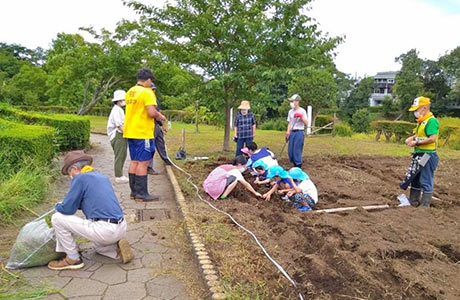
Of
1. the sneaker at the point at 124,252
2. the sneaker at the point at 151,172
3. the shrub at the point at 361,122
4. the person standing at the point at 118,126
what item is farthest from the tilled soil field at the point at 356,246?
the shrub at the point at 361,122

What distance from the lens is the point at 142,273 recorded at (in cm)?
302

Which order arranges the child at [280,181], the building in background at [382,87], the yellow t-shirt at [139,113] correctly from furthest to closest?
the building in background at [382,87] < the child at [280,181] < the yellow t-shirt at [139,113]

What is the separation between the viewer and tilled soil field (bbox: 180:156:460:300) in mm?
2678

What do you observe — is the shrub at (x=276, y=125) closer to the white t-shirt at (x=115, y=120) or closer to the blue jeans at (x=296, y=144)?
the blue jeans at (x=296, y=144)

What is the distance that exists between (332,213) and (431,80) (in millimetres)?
36677

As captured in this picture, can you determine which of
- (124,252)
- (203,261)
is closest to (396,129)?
(203,261)

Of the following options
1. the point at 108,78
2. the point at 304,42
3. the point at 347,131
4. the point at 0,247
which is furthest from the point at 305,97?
the point at 0,247

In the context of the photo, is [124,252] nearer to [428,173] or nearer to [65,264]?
[65,264]

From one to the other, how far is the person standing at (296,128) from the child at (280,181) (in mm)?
2051

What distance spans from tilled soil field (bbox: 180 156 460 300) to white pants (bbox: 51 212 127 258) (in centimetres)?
93

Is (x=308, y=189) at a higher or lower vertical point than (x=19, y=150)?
lower

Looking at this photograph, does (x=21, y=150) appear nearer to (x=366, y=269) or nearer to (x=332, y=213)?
(x=332, y=213)

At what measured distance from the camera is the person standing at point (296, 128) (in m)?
6.90

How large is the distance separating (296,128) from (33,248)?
5.25m
